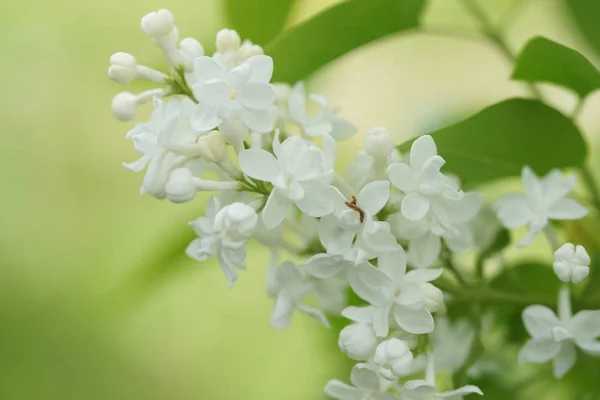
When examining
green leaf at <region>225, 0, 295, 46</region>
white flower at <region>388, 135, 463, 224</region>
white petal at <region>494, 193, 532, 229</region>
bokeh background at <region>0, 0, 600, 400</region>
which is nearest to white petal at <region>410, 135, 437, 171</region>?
white flower at <region>388, 135, 463, 224</region>

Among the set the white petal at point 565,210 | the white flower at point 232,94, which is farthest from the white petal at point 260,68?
the white petal at point 565,210

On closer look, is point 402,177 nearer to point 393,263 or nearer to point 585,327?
point 393,263

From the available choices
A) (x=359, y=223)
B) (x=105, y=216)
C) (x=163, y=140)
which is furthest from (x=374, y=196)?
(x=105, y=216)

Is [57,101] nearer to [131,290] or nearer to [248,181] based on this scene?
[131,290]

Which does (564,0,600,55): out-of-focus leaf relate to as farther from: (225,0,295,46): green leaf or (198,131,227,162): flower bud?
(198,131,227,162): flower bud

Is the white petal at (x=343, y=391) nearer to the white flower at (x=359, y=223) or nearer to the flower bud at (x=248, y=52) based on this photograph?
the white flower at (x=359, y=223)

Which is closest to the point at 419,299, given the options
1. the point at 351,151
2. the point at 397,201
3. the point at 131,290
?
the point at 397,201
